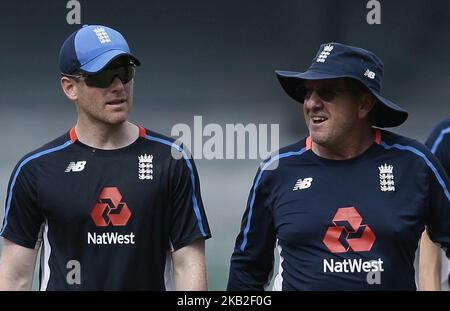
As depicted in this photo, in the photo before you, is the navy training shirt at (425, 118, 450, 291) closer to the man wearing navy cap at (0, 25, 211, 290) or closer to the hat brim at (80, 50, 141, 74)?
the man wearing navy cap at (0, 25, 211, 290)

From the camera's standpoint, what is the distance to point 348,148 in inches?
154

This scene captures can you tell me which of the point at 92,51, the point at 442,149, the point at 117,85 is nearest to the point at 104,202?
the point at 117,85

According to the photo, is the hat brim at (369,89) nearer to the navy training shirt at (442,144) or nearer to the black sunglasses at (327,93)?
the black sunglasses at (327,93)

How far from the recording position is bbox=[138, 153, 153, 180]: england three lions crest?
386 cm

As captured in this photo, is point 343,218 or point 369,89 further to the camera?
point 369,89

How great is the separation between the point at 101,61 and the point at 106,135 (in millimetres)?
258

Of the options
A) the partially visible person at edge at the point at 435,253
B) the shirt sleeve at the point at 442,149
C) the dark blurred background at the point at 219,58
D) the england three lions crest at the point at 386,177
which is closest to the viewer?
the england three lions crest at the point at 386,177

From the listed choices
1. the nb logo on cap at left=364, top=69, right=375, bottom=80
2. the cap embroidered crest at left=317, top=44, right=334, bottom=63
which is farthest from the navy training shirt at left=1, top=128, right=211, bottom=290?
the nb logo on cap at left=364, top=69, right=375, bottom=80

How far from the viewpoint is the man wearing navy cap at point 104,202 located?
3.79m

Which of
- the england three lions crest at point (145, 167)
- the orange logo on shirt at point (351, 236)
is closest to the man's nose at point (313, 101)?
the orange logo on shirt at point (351, 236)

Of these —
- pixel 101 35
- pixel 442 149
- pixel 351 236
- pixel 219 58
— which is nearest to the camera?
pixel 351 236

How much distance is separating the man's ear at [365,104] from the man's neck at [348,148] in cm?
6

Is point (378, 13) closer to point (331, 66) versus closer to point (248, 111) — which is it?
point (248, 111)

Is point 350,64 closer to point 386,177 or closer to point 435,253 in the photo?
point 386,177
